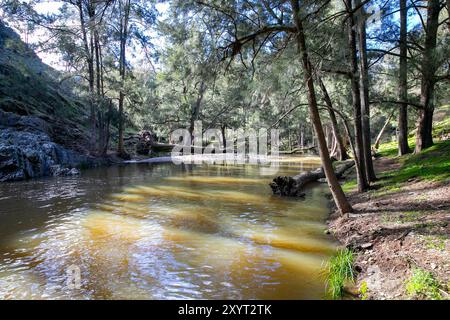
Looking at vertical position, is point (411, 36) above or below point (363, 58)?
above

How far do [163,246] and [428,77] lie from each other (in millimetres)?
8208

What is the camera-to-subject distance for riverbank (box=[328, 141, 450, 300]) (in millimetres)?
3428

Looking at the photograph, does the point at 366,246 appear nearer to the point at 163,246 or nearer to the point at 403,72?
the point at 163,246

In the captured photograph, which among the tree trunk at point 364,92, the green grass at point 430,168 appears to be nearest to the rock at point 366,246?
the green grass at point 430,168

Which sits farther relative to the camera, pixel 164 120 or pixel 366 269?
pixel 164 120

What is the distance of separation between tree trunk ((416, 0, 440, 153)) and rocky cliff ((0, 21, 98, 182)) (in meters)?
16.1

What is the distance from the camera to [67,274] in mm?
4375

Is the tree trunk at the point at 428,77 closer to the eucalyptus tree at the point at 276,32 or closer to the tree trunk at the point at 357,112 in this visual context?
the tree trunk at the point at 357,112

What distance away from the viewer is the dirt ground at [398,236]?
3637mm

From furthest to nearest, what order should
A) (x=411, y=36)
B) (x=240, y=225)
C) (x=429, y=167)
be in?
(x=411, y=36) < (x=429, y=167) < (x=240, y=225)

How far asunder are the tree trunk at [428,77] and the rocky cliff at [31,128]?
52.7 feet
